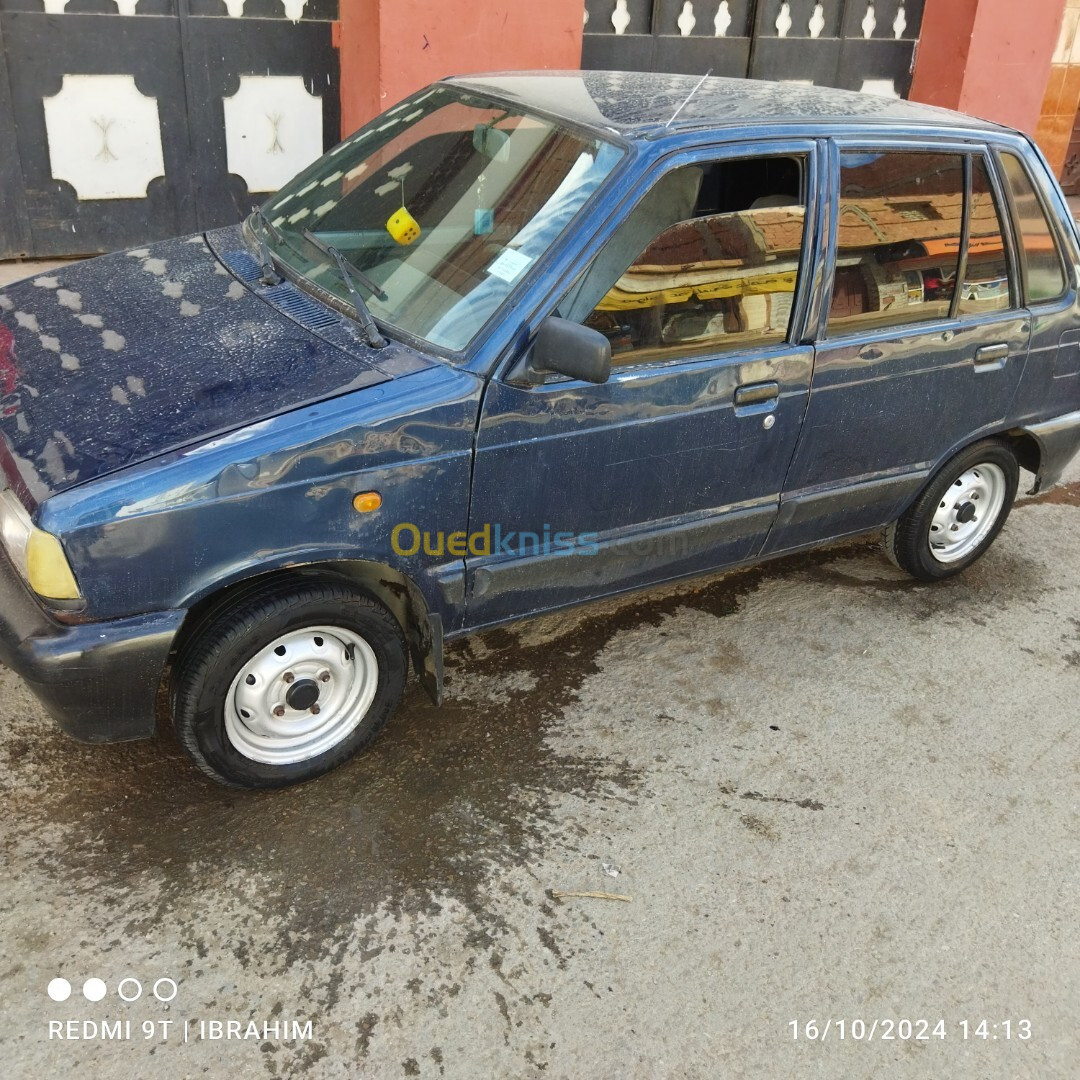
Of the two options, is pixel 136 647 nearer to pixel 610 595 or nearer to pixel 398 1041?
pixel 398 1041

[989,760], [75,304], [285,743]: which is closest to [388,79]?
[75,304]

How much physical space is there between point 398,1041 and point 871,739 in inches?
74.6

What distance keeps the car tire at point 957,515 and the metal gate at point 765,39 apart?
4757mm

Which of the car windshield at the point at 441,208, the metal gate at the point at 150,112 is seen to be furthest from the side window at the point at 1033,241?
the metal gate at the point at 150,112

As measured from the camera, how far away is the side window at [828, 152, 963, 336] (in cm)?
350

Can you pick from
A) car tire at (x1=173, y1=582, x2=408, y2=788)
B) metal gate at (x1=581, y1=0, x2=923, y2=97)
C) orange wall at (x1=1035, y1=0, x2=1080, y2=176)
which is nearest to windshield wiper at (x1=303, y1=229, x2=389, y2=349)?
car tire at (x1=173, y1=582, x2=408, y2=788)

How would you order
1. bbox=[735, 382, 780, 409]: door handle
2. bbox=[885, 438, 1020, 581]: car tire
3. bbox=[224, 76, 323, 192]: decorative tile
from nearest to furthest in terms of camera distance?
bbox=[735, 382, 780, 409]: door handle
bbox=[885, 438, 1020, 581]: car tire
bbox=[224, 76, 323, 192]: decorative tile

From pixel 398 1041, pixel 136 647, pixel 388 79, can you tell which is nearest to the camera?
pixel 398 1041

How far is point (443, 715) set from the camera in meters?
3.51

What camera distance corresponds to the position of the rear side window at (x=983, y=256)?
3838mm

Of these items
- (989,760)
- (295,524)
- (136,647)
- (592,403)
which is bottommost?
(989,760)
